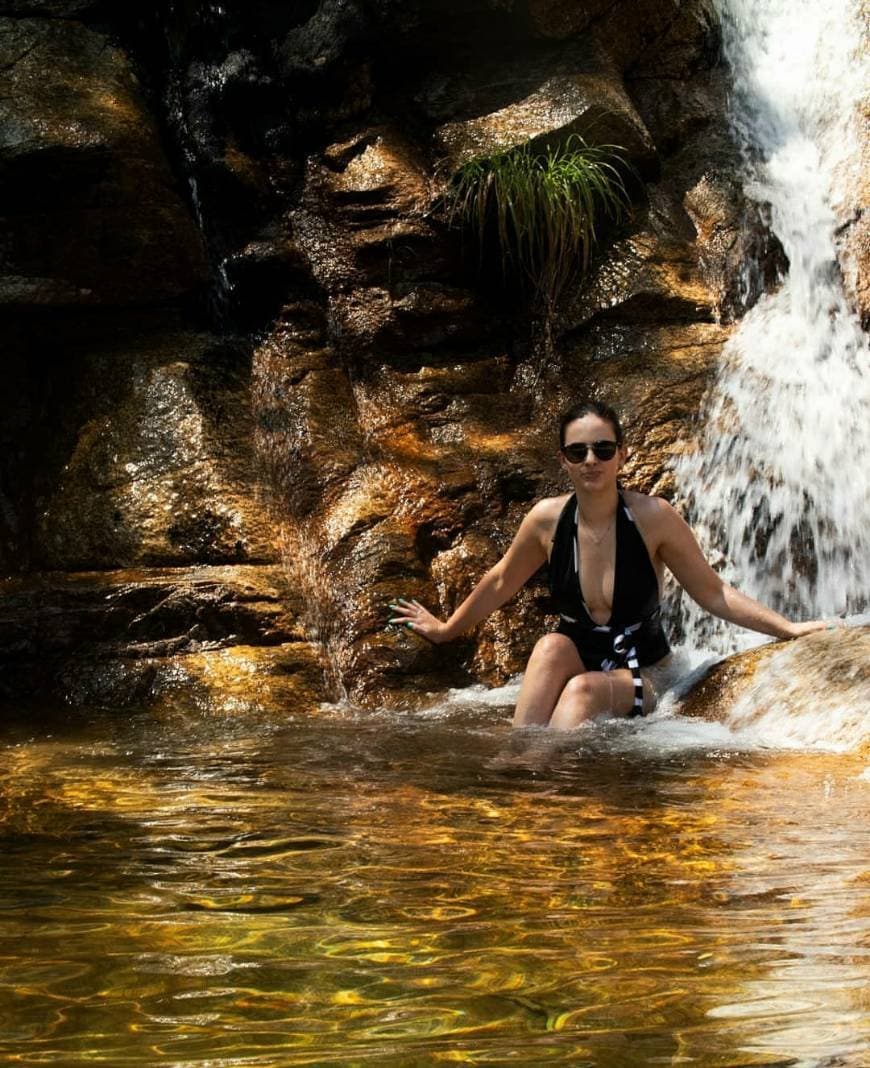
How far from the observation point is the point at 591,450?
5211 millimetres

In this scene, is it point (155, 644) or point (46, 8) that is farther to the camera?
point (46, 8)

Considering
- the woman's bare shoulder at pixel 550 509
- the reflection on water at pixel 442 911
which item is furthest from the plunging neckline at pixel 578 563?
the reflection on water at pixel 442 911

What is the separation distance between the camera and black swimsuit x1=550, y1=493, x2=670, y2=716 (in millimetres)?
5359

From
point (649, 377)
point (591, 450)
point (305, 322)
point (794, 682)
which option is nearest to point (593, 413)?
point (591, 450)

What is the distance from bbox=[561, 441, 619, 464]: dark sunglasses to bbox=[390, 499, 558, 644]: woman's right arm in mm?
365

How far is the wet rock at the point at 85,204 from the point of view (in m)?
7.80

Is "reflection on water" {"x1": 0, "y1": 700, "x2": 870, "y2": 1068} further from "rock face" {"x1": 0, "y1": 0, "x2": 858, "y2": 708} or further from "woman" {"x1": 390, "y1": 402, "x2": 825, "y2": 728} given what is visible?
"rock face" {"x1": 0, "y1": 0, "x2": 858, "y2": 708}

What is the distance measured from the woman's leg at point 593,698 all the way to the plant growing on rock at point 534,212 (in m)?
3.40

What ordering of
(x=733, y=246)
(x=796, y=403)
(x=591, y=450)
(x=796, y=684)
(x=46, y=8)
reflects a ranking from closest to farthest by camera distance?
(x=796, y=684) < (x=591, y=450) < (x=796, y=403) < (x=733, y=246) < (x=46, y=8)

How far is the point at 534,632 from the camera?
6.75 metres

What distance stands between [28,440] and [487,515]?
2812 millimetres

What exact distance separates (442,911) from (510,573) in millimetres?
3304

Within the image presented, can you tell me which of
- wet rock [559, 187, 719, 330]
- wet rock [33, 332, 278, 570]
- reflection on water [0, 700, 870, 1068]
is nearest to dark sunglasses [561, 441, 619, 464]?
reflection on water [0, 700, 870, 1068]

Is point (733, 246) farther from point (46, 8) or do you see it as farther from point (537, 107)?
point (46, 8)
